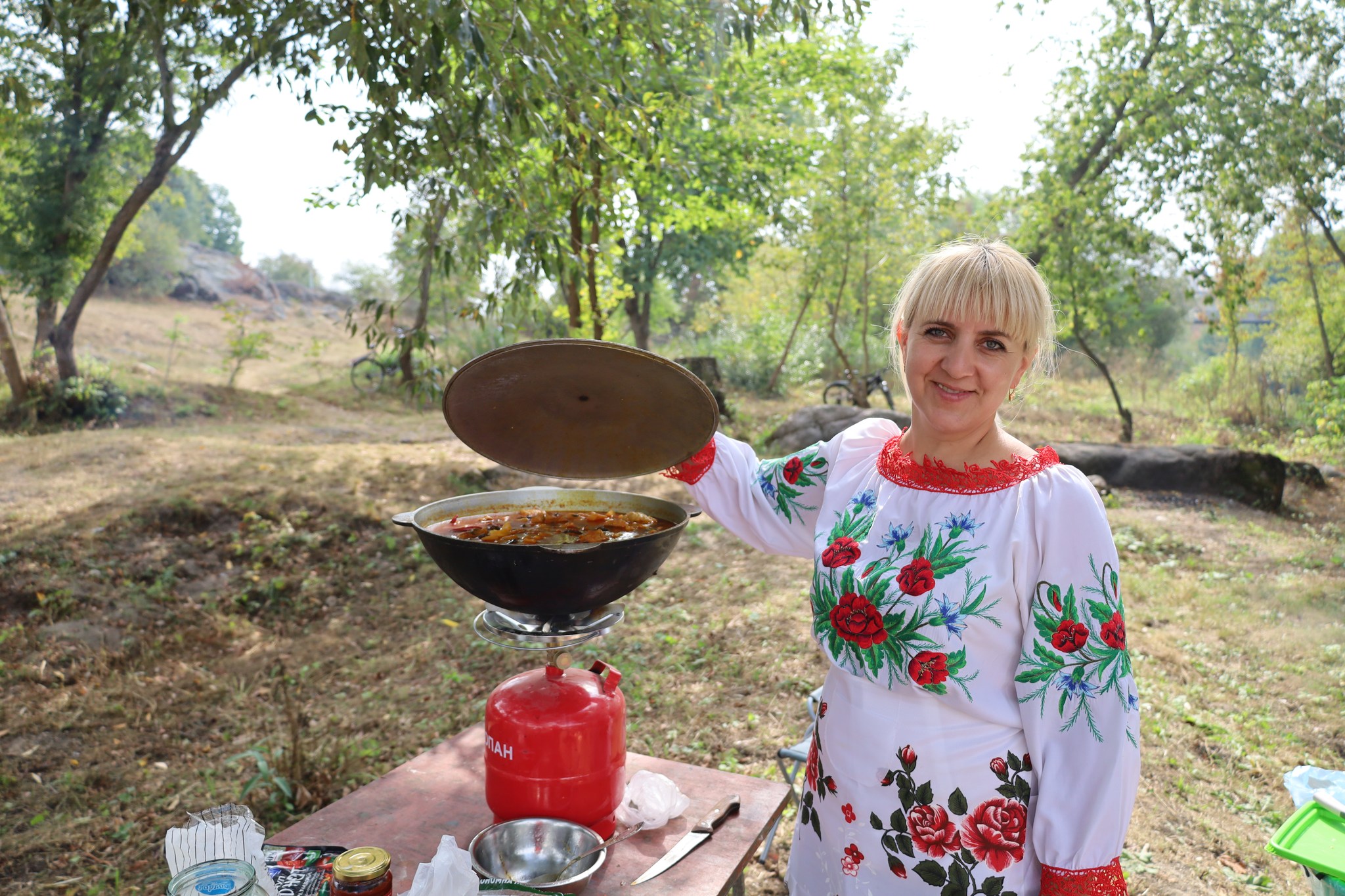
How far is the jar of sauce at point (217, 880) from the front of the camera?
1.44 metres

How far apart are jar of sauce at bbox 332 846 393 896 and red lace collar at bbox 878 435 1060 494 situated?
133 centimetres

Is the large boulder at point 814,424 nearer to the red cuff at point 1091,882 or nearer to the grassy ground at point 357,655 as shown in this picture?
the grassy ground at point 357,655

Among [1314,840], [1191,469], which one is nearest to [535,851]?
[1314,840]

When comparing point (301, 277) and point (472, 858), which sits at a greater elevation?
point (301, 277)

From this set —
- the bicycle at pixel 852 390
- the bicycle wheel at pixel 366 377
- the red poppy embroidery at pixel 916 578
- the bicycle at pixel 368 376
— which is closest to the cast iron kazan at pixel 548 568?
the red poppy embroidery at pixel 916 578

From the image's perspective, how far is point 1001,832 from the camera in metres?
1.64

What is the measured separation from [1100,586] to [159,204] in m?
40.9

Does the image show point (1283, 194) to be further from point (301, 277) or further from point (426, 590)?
point (301, 277)

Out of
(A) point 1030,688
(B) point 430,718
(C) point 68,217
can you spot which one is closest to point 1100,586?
(A) point 1030,688

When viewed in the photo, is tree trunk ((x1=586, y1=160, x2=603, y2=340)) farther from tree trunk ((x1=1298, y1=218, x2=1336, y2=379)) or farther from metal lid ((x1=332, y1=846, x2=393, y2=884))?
tree trunk ((x1=1298, y1=218, x2=1336, y2=379))

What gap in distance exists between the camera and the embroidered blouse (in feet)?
5.06

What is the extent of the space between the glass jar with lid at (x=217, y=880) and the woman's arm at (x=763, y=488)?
4.13 feet

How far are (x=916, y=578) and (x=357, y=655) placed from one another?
4.65m

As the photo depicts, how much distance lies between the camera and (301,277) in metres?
36.4
